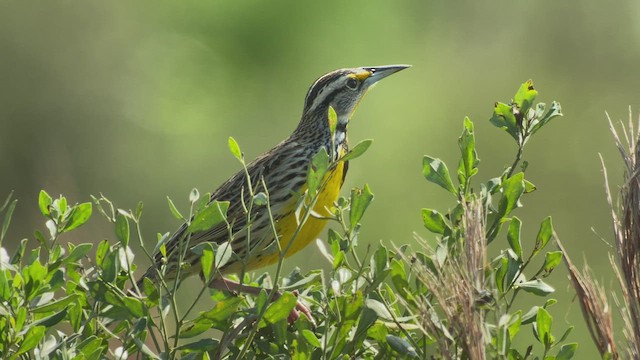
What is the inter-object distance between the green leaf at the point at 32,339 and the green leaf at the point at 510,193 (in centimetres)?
59

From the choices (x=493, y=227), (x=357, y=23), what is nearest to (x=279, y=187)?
(x=493, y=227)

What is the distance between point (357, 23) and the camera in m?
7.74

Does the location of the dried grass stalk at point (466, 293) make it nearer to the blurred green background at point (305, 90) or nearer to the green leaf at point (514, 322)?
the green leaf at point (514, 322)

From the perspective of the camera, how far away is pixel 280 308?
5.30ft

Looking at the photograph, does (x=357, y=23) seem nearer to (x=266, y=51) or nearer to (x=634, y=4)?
(x=266, y=51)

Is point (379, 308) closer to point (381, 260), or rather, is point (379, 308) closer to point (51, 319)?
point (381, 260)

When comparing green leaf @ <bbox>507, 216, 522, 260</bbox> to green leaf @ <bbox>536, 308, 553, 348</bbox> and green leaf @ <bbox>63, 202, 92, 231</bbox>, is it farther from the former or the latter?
green leaf @ <bbox>63, 202, 92, 231</bbox>

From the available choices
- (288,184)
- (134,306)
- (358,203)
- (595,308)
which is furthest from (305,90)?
(595,308)

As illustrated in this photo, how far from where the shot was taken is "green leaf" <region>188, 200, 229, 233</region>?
1640 mm

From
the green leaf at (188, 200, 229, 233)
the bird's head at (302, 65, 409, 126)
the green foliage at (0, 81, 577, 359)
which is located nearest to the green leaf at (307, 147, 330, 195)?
the green foliage at (0, 81, 577, 359)

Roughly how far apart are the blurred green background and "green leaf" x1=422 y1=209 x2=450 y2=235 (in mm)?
4314

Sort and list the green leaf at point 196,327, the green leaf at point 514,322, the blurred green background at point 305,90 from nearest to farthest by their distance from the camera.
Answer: the green leaf at point 514,322 → the green leaf at point 196,327 → the blurred green background at point 305,90

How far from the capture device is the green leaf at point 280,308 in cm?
160

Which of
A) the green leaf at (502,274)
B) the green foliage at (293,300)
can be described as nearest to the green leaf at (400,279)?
the green foliage at (293,300)
